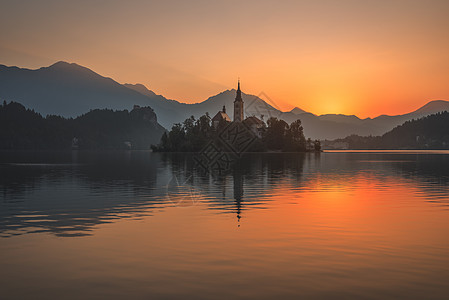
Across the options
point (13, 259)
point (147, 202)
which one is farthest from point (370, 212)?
point (13, 259)

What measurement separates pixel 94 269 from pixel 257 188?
33804 mm

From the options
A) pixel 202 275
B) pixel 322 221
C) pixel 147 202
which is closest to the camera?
pixel 202 275

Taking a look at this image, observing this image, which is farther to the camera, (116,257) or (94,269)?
(116,257)

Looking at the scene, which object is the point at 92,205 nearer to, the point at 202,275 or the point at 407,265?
the point at 202,275

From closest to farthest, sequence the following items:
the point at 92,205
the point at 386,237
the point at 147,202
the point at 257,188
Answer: the point at 386,237
the point at 92,205
the point at 147,202
the point at 257,188

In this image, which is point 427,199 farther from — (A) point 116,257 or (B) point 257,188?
(A) point 116,257

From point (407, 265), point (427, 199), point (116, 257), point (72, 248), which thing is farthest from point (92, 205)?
point (427, 199)

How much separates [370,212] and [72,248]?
21241 mm

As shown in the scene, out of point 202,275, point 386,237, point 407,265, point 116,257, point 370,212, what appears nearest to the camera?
point 202,275

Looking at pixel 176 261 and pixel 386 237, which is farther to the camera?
pixel 386 237

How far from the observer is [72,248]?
18812 mm

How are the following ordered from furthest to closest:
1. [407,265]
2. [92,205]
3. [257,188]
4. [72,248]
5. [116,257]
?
[257,188] → [92,205] → [72,248] → [116,257] → [407,265]

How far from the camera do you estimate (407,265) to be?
16.3 meters

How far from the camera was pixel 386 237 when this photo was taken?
21625 millimetres
